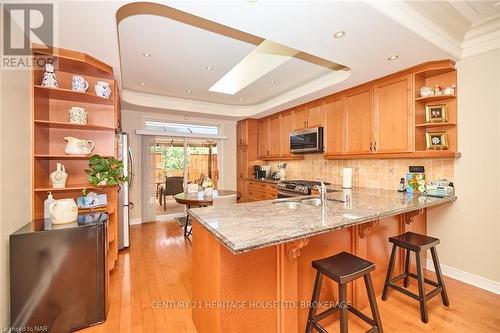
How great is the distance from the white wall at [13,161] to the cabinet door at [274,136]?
12.7 ft

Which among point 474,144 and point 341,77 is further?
point 341,77

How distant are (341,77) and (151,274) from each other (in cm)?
348

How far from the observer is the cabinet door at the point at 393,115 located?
2.68 metres

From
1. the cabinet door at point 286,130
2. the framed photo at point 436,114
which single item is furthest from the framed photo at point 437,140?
the cabinet door at point 286,130

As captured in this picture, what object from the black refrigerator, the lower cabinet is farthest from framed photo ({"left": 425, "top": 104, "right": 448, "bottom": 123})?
the black refrigerator

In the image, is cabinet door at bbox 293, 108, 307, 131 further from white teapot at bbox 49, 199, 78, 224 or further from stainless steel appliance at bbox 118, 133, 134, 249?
Answer: white teapot at bbox 49, 199, 78, 224

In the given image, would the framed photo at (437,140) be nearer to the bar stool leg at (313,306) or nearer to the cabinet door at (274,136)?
the bar stool leg at (313,306)

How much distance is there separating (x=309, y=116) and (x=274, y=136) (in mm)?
1099

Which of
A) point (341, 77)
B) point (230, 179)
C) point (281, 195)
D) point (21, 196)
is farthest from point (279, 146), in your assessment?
point (21, 196)

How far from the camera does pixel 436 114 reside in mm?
2562

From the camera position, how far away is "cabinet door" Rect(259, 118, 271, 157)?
17.2 feet

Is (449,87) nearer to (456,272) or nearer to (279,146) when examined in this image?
(456,272)

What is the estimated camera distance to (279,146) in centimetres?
486

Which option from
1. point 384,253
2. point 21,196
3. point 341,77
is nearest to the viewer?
point 21,196
